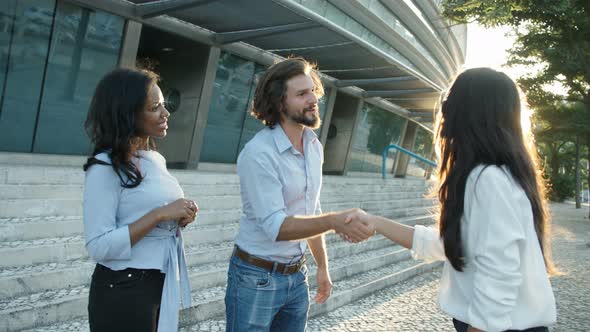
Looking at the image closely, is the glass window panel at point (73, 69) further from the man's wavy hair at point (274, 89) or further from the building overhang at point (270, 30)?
the man's wavy hair at point (274, 89)

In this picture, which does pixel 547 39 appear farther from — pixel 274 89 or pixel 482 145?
pixel 482 145

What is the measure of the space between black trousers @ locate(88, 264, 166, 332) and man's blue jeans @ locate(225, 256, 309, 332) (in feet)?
1.49

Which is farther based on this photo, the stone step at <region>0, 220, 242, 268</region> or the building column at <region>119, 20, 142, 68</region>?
the building column at <region>119, 20, 142, 68</region>

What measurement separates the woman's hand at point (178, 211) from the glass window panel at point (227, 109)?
11.6m

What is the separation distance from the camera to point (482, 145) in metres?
1.85

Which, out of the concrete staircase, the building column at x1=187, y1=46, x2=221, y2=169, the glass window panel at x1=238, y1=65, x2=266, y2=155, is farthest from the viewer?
the glass window panel at x1=238, y1=65, x2=266, y2=155

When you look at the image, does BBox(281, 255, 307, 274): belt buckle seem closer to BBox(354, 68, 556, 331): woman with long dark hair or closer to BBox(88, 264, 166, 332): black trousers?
BBox(88, 264, 166, 332): black trousers

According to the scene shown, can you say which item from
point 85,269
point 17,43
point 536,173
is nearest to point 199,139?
point 17,43

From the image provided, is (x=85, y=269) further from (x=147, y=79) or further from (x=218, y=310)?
(x=147, y=79)

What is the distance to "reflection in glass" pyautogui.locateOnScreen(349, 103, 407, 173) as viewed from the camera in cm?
2136

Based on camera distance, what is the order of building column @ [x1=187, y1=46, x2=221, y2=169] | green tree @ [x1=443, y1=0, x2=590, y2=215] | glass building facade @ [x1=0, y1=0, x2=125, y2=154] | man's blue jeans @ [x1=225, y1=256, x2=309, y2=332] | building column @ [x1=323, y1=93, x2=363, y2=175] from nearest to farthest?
man's blue jeans @ [x1=225, y1=256, x2=309, y2=332]
glass building facade @ [x1=0, y1=0, x2=125, y2=154]
green tree @ [x1=443, y1=0, x2=590, y2=215]
building column @ [x1=187, y1=46, x2=221, y2=169]
building column @ [x1=323, y1=93, x2=363, y2=175]

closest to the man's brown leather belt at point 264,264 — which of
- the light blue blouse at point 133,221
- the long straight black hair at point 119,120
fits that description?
the light blue blouse at point 133,221

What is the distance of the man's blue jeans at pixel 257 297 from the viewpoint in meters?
2.38

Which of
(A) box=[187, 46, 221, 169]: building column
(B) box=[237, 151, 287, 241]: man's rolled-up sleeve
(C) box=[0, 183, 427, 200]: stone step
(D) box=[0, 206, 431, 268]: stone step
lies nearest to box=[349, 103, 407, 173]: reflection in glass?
(C) box=[0, 183, 427, 200]: stone step
